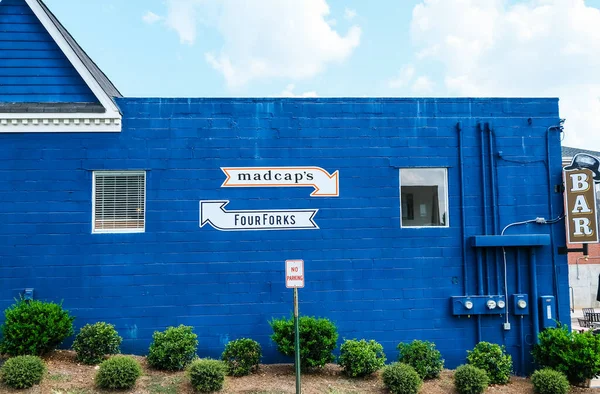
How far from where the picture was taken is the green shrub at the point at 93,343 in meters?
9.53

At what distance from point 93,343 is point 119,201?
2785 mm

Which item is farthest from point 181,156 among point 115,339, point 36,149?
point 115,339

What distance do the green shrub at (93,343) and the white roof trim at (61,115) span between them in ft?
12.7

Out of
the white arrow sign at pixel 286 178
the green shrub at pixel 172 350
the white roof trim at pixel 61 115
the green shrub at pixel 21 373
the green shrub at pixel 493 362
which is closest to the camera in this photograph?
the green shrub at pixel 21 373

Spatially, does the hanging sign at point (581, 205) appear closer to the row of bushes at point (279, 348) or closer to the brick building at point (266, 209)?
the brick building at point (266, 209)

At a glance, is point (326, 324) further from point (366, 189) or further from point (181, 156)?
point (181, 156)

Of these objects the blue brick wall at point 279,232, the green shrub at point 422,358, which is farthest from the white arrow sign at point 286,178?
the green shrub at point 422,358

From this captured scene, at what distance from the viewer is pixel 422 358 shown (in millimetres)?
9797

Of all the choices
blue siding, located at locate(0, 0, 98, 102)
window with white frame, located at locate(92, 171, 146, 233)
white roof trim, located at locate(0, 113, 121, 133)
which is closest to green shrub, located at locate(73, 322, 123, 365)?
window with white frame, located at locate(92, 171, 146, 233)

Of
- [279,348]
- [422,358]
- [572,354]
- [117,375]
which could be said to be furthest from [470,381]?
[117,375]

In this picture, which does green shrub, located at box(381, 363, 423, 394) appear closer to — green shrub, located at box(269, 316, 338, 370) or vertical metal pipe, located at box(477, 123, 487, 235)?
green shrub, located at box(269, 316, 338, 370)

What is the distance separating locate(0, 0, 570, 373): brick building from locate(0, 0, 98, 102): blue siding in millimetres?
28

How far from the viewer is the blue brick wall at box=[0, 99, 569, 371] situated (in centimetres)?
1044

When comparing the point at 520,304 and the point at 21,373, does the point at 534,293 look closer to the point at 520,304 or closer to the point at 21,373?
the point at 520,304
